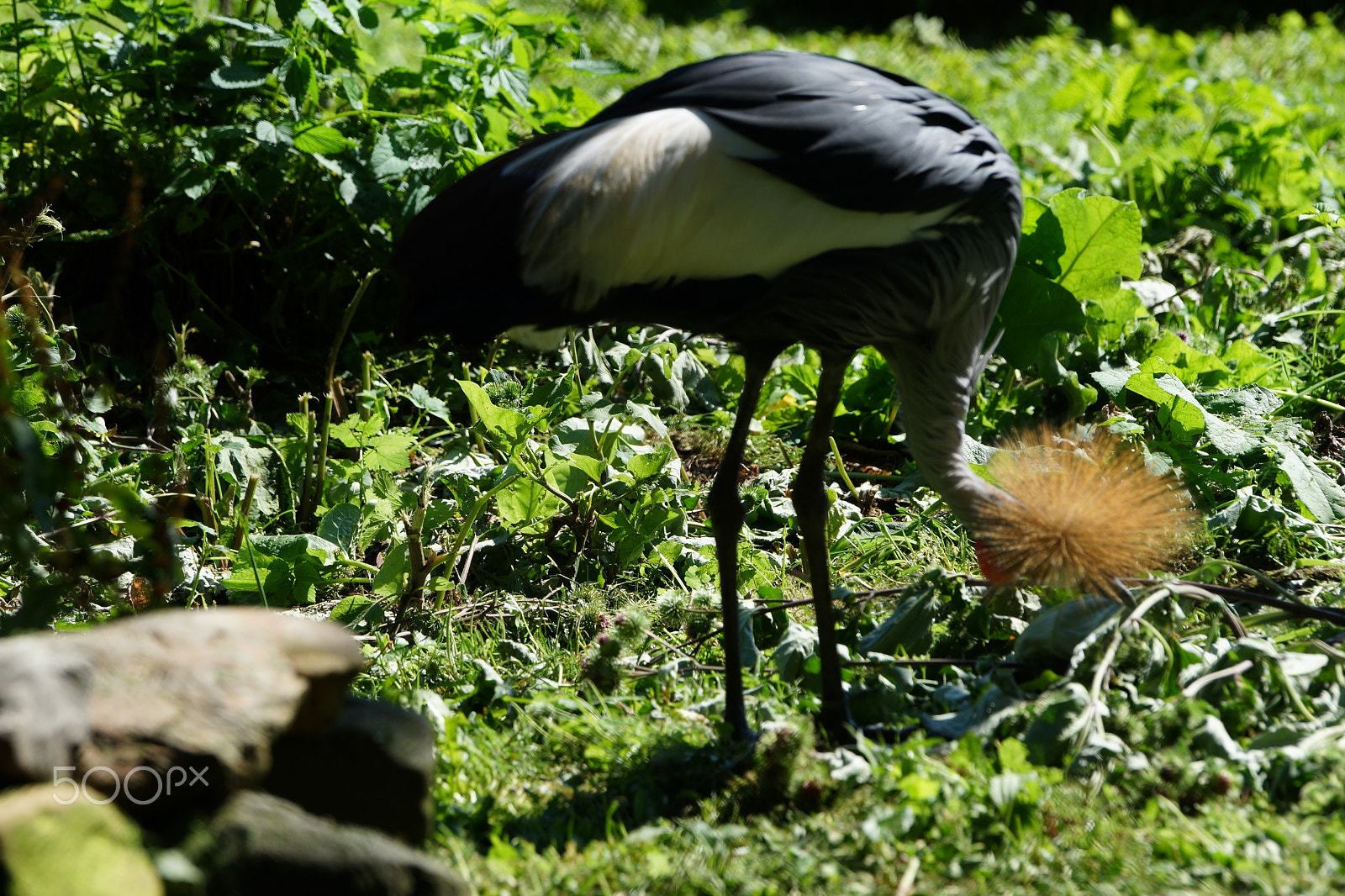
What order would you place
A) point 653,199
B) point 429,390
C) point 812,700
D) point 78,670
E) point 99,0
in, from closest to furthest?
1. point 78,670
2. point 653,199
3. point 812,700
4. point 99,0
5. point 429,390

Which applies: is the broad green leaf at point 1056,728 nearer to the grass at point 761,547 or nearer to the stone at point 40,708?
the grass at point 761,547

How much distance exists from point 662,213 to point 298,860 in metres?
1.19

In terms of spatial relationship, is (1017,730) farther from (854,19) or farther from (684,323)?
(854,19)

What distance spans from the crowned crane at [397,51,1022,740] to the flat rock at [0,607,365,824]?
2.27 feet

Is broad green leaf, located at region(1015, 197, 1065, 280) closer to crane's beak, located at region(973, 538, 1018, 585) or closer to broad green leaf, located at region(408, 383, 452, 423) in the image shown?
crane's beak, located at region(973, 538, 1018, 585)

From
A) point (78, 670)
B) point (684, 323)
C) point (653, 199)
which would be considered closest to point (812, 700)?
point (684, 323)

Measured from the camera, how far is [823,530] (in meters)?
2.58

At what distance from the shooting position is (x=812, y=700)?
254 centimetres

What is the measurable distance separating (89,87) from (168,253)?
54cm

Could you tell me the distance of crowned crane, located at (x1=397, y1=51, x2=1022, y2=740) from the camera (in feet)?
7.00

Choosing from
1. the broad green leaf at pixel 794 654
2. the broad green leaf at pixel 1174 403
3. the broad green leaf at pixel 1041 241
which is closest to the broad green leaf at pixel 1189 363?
the broad green leaf at pixel 1174 403

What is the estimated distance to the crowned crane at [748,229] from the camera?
213 cm

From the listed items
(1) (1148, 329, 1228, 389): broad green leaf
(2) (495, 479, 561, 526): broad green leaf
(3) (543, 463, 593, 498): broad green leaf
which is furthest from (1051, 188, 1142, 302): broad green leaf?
(2) (495, 479, 561, 526): broad green leaf

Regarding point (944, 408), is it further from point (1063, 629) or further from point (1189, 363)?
point (1189, 363)
